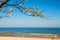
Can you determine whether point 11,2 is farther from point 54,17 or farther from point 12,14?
point 54,17

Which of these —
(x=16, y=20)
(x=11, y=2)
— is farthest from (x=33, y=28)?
(x=11, y=2)

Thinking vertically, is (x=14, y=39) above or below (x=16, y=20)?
below

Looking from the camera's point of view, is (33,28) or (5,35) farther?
(5,35)

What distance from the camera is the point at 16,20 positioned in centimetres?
291

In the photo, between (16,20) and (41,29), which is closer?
(41,29)

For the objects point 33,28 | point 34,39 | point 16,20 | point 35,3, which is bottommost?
point 34,39

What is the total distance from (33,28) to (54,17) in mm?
392

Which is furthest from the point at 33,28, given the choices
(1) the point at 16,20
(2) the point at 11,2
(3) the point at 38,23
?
(2) the point at 11,2

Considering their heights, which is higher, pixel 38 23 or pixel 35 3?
pixel 35 3

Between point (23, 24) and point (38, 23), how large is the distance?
0.26 m

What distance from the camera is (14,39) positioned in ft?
9.49

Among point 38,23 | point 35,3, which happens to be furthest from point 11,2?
point 38,23

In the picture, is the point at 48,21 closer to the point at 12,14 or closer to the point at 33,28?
the point at 33,28

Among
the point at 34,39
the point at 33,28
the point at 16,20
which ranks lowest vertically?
the point at 34,39
